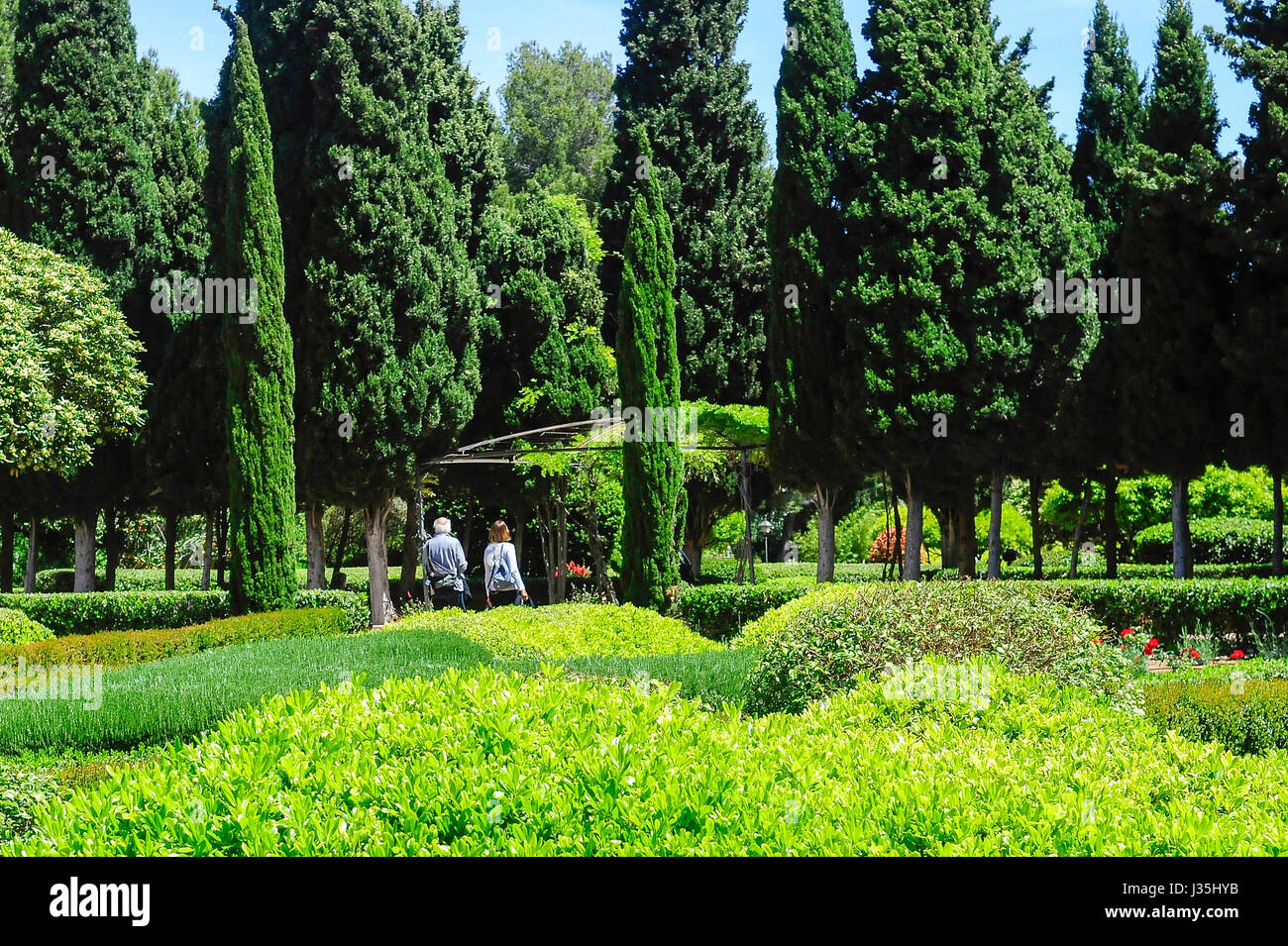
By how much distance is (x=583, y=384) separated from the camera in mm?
21688

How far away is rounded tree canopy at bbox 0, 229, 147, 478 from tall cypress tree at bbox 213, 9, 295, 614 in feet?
10.9

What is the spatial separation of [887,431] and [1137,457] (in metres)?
3.44

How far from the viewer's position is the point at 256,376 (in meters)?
14.8

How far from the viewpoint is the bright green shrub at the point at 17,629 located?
12.4 meters

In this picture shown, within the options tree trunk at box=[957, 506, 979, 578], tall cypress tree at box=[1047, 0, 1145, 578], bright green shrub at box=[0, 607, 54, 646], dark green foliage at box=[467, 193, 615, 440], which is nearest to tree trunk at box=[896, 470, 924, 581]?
tall cypress tree at box=[1047, 0, 1145, 578]

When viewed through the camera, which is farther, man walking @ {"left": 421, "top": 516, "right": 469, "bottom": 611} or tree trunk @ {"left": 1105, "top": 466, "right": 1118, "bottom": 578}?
tree trunk @ {"left": 1105, "top": 466, "right": 1118, "bottom": 578}

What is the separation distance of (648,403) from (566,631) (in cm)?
490

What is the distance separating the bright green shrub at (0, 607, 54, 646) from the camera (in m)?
12.4

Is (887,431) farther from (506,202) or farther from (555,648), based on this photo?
(506,202)

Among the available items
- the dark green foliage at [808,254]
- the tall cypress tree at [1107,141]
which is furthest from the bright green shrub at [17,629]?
the tall cypress tree at [1107,141]

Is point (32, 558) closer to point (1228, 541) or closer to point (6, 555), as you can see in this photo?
point (6, 555)

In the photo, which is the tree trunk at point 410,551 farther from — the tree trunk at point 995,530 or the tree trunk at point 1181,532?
the tree trunk at point 1181,532

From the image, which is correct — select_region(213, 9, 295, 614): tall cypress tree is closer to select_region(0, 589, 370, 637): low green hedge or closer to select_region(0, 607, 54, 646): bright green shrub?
select_region(0, 589, 370, 637): low green hedge

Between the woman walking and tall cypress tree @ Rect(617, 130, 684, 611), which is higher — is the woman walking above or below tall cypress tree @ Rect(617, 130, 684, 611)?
below
